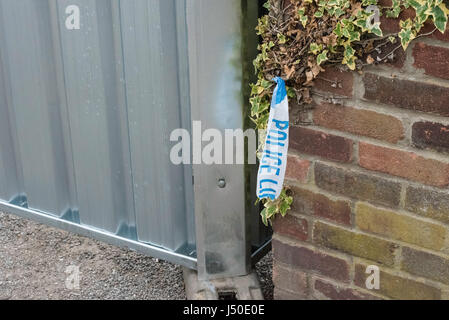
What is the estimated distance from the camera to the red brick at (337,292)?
209cm

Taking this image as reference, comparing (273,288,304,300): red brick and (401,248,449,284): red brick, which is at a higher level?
(401,248,449,284): red brick

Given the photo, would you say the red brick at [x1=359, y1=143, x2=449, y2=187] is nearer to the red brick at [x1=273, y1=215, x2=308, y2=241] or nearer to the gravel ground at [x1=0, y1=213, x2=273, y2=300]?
the red brick at [x1=273, y1=215, x2=308, y2=241]

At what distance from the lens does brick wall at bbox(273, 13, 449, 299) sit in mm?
1761

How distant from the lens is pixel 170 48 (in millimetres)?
2219

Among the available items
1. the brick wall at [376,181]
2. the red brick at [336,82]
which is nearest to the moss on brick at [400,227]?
the brick wall at [376,181]

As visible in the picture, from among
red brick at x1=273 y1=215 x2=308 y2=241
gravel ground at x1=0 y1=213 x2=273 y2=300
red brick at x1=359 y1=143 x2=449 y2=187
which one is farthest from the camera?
gravel ground at x1=0 y1=213 x2=273 y2=300

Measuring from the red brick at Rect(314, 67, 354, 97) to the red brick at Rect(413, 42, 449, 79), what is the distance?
187 millimetres

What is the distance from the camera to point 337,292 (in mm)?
2135

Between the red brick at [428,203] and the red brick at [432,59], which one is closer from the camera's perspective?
the red brick at [432,59]

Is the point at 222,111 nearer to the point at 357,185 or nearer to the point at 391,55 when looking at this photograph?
the point at 357,185

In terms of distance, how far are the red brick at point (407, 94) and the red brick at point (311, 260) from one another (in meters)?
0.53

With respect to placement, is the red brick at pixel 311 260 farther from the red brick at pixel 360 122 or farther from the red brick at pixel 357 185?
the red brick at pixel 360 122

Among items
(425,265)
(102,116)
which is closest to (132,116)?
(102,116)

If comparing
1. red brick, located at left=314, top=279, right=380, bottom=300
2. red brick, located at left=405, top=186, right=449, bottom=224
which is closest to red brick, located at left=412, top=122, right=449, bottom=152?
red brick, located at left=405, top=186, right=449, bottom=224
